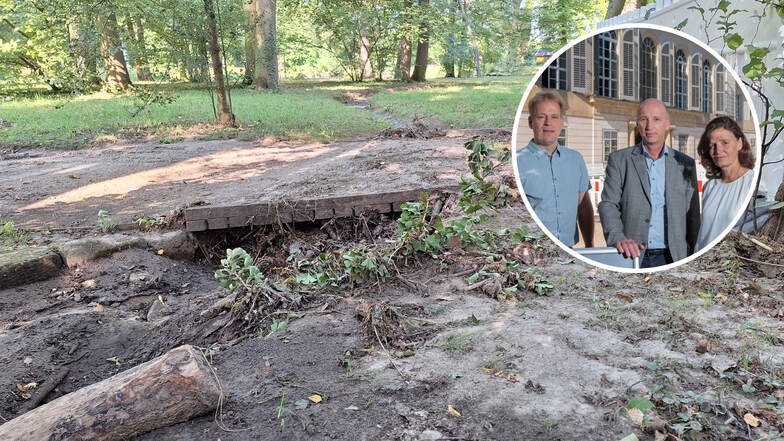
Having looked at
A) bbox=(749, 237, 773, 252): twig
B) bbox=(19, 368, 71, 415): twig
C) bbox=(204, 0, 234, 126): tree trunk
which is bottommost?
bbox=(19, 368, 71, 415): twig

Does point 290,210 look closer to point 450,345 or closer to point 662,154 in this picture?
point 450,345

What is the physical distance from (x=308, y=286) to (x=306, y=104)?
13.8 m

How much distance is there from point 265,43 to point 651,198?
1837 centimetres

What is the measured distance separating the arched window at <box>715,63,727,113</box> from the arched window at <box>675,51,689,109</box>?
0.34 feet

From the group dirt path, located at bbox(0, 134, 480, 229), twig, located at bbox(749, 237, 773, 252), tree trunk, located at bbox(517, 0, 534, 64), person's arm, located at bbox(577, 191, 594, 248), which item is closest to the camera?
person's arm, located at bbox(577, 191, 594, 248)

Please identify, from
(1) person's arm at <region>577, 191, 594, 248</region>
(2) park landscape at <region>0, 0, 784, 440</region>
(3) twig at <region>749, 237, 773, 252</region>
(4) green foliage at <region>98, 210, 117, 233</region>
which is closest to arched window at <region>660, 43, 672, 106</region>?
(1) person's arm at <region>577, 191, 594, 248</region>

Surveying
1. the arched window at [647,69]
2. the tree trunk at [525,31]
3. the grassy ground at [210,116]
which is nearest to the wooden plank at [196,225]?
the grassy ground at [210,116]

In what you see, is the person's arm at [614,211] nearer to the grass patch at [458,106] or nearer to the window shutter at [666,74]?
the window shutter at [666,74]

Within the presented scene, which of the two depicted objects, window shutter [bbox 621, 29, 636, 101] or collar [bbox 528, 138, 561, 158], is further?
collar [bbox 528, 138, 561, 158]

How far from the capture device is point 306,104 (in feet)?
57.4

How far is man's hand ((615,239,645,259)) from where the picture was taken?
5.91 ft

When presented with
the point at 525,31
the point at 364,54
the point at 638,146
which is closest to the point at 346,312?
the point at 638,146

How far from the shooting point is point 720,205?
5.87 ft

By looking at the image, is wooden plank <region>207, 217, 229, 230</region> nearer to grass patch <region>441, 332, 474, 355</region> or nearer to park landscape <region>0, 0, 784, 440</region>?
park landscape <region>0, 0, 784, 440</region>
